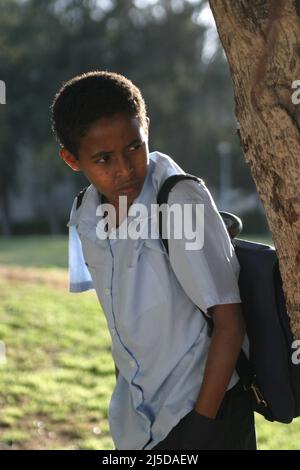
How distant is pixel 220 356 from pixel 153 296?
239mm

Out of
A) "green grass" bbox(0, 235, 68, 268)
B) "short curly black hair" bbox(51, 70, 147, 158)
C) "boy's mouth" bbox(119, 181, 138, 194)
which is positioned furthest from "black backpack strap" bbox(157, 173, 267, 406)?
"green grass" bbox(0, 235, 68, 268)

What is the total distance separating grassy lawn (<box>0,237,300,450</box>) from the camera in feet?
13.3

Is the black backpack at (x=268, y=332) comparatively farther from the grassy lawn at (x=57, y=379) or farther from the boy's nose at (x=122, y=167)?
the grassy lawn at (x=57, y=379)

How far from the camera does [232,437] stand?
76.3 inches

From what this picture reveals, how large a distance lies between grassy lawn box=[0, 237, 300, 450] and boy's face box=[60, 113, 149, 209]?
2203 millimetres

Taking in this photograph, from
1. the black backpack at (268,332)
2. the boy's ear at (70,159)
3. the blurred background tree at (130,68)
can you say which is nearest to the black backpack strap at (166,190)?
the black backpack at (268,332)

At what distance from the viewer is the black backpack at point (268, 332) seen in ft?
6.05

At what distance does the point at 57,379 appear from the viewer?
5.10m

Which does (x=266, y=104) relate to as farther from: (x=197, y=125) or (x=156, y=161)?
(x=197, y=125)

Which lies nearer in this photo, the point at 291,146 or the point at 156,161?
the point at 291,146

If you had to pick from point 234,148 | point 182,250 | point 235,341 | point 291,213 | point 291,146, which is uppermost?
point 291,146

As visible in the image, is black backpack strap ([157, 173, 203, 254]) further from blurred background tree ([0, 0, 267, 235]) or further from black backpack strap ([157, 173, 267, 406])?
blurred background tree ([0, 0, 267, 235])
